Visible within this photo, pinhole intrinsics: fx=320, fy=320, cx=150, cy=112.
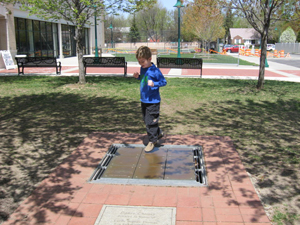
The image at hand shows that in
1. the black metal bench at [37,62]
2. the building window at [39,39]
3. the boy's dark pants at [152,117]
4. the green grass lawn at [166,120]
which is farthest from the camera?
the building window at [39,39]

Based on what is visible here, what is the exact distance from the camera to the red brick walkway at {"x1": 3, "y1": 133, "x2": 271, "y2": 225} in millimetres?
3342

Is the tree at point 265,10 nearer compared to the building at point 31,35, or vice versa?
the tree at point 265,10

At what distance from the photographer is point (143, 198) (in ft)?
12.3

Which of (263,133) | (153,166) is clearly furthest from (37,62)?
(153,166)

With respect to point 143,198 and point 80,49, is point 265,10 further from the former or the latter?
point 143,198

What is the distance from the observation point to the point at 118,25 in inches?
3369

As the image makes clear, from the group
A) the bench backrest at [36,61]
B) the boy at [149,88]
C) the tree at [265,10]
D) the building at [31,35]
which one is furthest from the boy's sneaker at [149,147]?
the bench backrest at [36,61]

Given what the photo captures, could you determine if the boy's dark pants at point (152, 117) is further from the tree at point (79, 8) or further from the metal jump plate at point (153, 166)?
the tree at point (79, 8)

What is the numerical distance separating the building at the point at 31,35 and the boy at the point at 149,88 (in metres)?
10.8

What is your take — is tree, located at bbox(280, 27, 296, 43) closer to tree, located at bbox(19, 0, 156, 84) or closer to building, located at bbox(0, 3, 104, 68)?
building, located at bbox(0, 3, 104, 68)

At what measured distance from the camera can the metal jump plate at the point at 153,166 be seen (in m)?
4.18

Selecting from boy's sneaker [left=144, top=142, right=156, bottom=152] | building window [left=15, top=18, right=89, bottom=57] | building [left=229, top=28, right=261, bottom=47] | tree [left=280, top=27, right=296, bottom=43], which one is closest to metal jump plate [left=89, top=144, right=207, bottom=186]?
boy's sneaker [left=144, top=142, right=156, bottom=152]

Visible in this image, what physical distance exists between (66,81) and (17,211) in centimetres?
993

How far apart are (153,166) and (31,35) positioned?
2218cm
